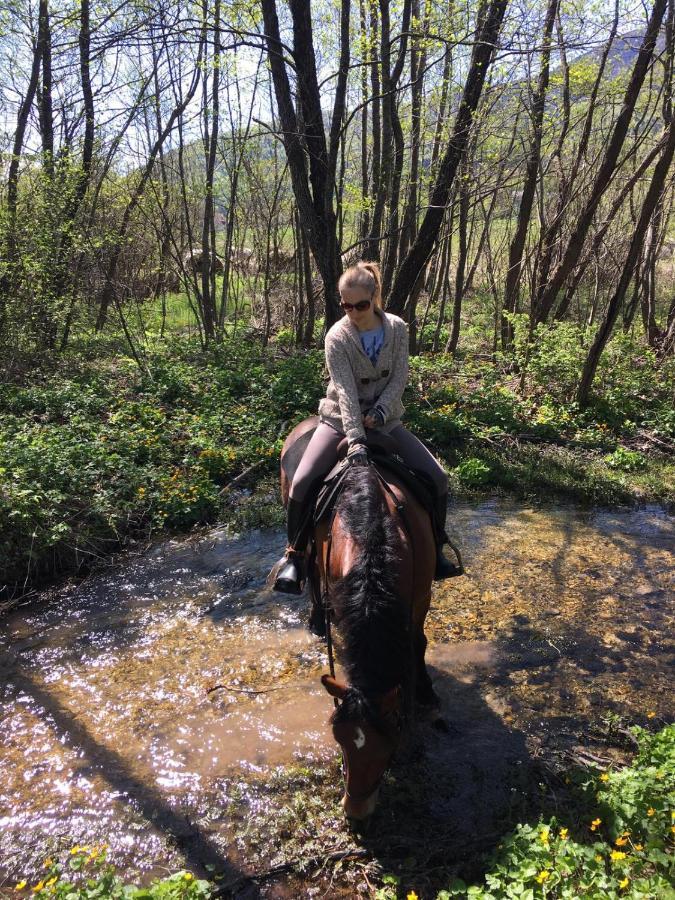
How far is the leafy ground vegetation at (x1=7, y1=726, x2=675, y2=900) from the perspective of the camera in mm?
2322

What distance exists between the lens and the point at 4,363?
1076 cm

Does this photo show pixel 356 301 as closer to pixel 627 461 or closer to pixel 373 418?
pixel 373 418

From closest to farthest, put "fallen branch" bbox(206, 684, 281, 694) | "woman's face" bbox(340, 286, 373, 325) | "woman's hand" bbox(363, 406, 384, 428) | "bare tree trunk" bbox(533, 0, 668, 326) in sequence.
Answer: "woman's face" bbox(340, 286, 373, 325)
"woman's hand" bbox(363, 406, 384, 428)
"fallen branch" bbox(206, 684, 281, 694)
"bare tree trunk" bbox(533, 0, 668, 326)

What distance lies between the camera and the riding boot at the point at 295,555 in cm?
406

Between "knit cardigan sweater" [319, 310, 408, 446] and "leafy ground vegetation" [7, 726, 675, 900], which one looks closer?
"leafy ground vegetation" [7, 726, 675, 900]

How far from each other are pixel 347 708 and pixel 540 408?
25.9 ft

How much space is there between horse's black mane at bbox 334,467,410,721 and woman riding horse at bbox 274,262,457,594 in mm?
1005

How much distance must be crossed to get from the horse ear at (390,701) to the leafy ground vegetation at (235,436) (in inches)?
179

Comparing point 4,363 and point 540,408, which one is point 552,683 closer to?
point 540,408

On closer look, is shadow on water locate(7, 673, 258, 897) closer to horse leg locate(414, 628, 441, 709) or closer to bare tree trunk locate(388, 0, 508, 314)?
horse leg locate(414, 628, 441, 709)

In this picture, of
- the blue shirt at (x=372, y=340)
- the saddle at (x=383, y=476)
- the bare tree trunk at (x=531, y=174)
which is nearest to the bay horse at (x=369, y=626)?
the saddle at (x=383, y=476)

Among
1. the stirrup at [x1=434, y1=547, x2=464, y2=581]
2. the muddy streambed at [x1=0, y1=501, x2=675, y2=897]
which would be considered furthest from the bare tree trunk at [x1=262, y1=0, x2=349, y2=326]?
the stirrup at [x1=434, y1=547, x2=464, y2=581]

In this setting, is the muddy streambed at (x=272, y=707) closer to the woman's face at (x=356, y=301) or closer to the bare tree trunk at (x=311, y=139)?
the woman's face at (x=356, y=301)

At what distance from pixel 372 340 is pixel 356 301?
34cm
